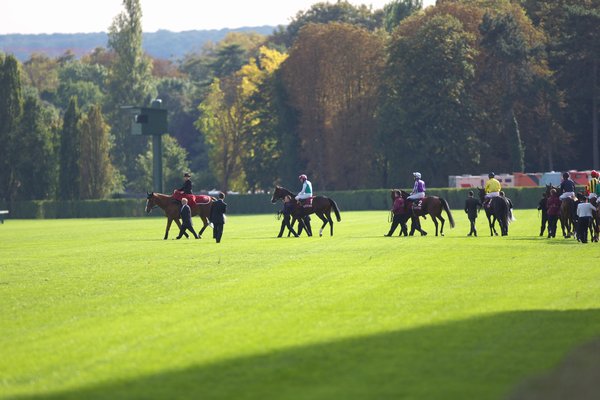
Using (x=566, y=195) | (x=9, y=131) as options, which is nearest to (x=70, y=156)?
(x=9, y=131)

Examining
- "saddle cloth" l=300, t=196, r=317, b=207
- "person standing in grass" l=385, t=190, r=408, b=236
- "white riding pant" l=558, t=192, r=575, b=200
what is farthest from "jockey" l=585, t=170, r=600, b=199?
"saddle cloth" l=300, t=196, r=317, b=207

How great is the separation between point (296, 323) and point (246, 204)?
79.0m

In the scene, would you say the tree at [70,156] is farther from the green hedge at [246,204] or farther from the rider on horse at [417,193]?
the rider on horse at [417,193]

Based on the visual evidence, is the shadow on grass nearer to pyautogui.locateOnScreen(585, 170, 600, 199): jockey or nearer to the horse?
pyautogui.locateOnScreen(585, 170, 600, 199): jockey

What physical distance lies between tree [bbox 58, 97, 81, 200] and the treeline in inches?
4.2

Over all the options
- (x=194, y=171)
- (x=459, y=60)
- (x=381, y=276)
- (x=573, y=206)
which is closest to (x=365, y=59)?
(x=459, y=60)

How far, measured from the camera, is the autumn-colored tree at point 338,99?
102m

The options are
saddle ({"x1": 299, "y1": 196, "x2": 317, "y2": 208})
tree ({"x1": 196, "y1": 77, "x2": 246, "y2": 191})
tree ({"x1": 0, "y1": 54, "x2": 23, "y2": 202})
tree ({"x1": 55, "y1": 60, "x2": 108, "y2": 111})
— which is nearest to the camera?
saddle ({"x1": 299, "y1": 196, "x2": 317, "y2": 208})

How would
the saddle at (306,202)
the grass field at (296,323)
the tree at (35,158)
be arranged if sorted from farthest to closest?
the tree at (35,158) → the saddle at (306,202) → the grass field at (296,323)

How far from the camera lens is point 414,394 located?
11.6 metres

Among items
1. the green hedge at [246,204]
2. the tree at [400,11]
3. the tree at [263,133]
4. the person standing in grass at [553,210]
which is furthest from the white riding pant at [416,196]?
the tree at [400,11]

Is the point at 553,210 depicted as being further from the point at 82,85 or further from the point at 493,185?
the point at 82,85

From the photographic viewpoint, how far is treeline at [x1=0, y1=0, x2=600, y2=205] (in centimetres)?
9406

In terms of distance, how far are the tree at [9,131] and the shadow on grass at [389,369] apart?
9440cm
